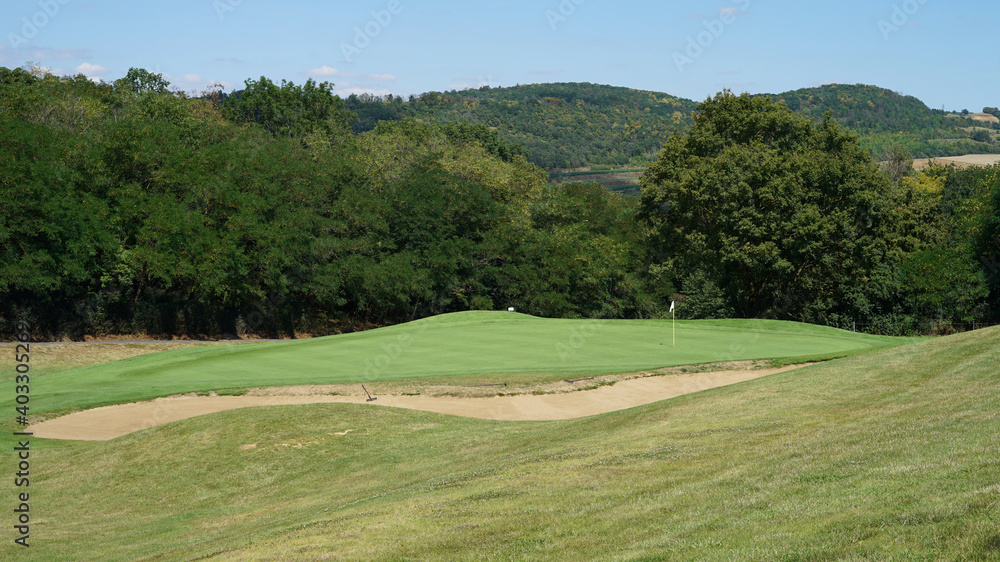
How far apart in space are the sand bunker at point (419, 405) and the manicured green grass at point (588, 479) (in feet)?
4.41

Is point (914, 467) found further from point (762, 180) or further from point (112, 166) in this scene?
point (112, 166)

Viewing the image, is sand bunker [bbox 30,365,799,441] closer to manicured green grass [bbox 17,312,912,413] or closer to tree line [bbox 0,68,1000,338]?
manicured green grass [bbox 17,312,912,413]

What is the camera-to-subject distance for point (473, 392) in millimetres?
21031

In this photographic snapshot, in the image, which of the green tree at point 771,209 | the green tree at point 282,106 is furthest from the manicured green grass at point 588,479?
the green tree at point 282,106

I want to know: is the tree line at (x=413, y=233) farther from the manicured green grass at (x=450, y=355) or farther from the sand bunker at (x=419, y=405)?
the sand bunker at (x=419, y=405)

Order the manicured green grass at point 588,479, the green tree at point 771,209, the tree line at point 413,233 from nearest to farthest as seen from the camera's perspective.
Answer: the manicured green grass at point 588,479, the tree line at point 413,233, the green tree at point 771,209

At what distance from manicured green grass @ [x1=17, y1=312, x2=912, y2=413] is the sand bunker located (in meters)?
→ 0.73

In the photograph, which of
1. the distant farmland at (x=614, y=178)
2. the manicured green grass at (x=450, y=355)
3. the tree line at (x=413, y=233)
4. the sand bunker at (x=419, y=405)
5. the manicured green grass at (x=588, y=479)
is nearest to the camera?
the manicured green grass at (x=588, y=479)

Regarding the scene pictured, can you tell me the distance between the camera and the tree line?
41312 millimetres

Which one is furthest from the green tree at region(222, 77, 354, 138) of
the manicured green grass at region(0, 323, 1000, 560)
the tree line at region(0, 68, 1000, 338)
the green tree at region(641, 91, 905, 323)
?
the manicured green grass at region(0, 323, 1000, 560)

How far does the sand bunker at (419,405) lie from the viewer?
18609 mm

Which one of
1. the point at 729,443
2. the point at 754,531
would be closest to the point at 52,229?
the point at 729,443

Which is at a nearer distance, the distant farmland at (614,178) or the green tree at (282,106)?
the green tree at (282,106)

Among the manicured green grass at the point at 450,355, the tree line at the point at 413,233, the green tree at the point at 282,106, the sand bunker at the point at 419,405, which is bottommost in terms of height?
the sand bunker at the point at 419,405
